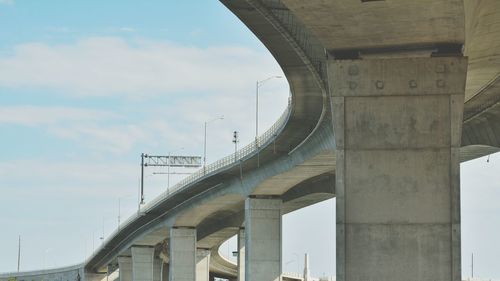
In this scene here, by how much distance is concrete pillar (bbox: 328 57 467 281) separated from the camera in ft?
89.4

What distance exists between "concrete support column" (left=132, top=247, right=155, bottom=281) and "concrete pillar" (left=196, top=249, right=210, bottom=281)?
4.77 metres

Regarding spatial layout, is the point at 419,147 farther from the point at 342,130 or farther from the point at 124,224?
the point at 124,224

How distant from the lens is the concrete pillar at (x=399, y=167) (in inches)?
1073

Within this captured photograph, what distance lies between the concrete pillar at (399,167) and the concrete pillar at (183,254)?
214 ft

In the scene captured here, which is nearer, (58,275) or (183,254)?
(183,254)

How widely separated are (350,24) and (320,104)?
25.1 metres

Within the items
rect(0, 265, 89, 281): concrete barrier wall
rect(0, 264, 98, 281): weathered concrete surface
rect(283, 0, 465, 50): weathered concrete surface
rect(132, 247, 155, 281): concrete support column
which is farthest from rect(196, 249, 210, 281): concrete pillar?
rect(283, 0, 465, 50): weathered concrete surface

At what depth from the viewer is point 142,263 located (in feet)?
384

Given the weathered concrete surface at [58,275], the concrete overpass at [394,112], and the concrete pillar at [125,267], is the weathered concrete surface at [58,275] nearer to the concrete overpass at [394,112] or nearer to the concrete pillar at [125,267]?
the concrete pillar at [125,267]

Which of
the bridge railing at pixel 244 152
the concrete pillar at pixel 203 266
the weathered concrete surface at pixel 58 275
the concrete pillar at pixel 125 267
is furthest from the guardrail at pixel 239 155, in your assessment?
the weathered concrete surface at pixel 58 275

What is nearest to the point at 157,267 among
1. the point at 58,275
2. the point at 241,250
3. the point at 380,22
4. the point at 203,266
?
the point at 203,266

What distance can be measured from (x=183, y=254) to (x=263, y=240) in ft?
74.3

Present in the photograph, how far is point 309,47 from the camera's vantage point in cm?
3719

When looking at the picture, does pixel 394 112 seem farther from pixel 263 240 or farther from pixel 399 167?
pixel 263 240
